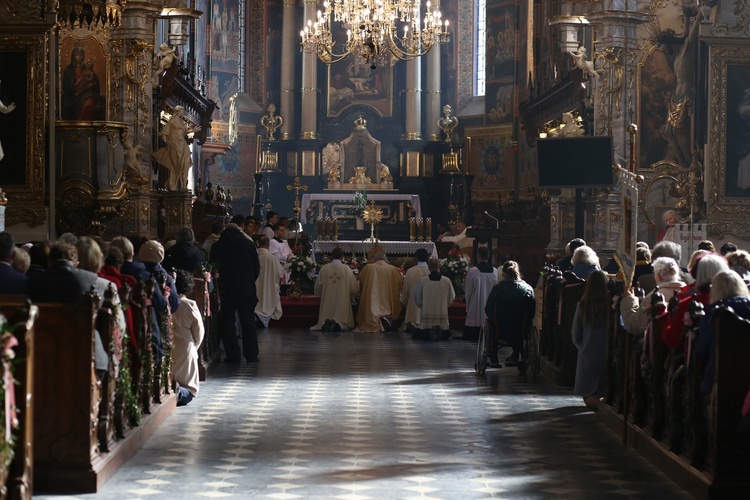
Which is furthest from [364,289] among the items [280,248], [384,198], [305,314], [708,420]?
[384,198]

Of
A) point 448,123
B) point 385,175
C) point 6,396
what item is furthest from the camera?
point 448,123

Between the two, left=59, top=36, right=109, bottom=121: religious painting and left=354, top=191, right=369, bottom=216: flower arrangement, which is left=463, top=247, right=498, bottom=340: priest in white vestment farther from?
left=354, top=191, right=369, bottom=216: flower arrangement

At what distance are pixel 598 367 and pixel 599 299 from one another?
0.62 m

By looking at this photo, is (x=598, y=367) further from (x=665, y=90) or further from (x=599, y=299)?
(x=665, y=90)

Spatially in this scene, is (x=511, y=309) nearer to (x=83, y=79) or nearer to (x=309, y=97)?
(x=83, y=79)

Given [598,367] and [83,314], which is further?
[598,367]

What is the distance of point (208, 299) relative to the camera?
13586 millimetres

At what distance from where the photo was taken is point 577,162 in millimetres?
17109

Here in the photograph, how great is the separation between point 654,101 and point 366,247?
765cm

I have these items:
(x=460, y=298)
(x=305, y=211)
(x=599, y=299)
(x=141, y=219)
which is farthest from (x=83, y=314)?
(x=305, y=211)

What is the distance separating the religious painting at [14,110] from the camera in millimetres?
16641

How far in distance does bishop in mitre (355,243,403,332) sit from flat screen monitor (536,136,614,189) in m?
3.46

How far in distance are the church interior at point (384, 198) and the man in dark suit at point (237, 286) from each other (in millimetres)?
270

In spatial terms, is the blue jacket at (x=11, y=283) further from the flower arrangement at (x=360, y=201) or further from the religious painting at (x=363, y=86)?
the religious painting at (x=363, y=86)
